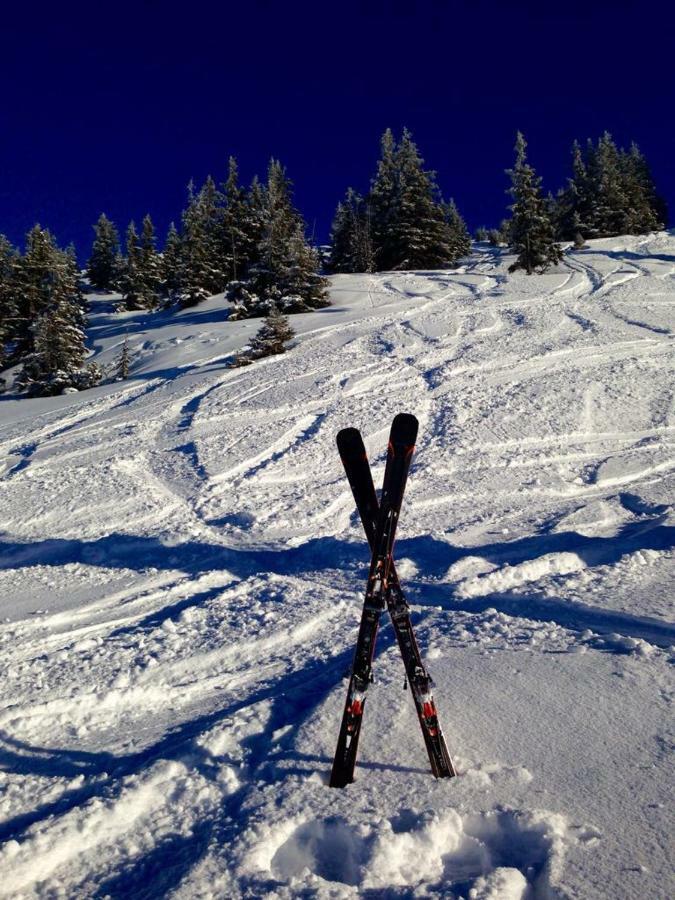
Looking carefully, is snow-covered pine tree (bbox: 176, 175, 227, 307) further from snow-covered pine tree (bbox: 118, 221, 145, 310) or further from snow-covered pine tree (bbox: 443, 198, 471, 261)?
snow-covered pine tree (bbox: 443, 198, 471, 261)

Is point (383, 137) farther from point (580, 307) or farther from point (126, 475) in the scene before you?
point (126, 475)

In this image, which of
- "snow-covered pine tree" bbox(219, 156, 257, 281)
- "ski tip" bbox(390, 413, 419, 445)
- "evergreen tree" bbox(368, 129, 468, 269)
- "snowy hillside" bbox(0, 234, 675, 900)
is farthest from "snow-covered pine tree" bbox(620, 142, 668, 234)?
"ski tip" bbox(390, 413, 419, 445)

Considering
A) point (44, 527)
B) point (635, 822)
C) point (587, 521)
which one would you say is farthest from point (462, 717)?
point (44, 527)

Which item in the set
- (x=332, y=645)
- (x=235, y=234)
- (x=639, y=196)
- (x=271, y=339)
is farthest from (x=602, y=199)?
(x=332, y=645)

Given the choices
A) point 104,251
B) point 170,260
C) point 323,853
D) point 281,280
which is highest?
point 104,251

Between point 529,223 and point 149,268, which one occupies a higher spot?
point 149,268

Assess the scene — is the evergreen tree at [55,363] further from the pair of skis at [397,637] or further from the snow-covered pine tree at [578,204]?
the snow-covered pine tree at [578,204]

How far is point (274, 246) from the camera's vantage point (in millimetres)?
29375

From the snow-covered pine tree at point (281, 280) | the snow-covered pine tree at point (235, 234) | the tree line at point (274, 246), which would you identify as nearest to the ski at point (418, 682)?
the tree line at point (274, 246)

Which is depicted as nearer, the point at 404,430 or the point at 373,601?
the point at 373,601

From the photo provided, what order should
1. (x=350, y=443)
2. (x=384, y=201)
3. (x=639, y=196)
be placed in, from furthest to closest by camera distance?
(x=639, y=196)
(x=384, y=201)
(x=350, y=443)

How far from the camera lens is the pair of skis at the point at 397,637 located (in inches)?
115

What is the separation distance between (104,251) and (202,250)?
26.6m

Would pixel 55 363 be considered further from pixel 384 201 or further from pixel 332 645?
pixel 384 201
